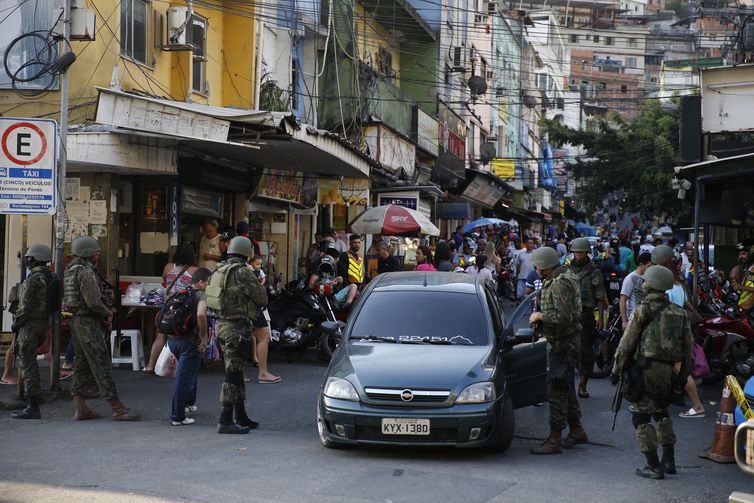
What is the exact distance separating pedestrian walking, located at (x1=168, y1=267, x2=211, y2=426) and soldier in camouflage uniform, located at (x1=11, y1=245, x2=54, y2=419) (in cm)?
153

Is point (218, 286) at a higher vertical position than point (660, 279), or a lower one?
lower

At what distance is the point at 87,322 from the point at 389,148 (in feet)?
50.8

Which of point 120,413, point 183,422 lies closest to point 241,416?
point 183,422

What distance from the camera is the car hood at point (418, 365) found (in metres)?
8.55

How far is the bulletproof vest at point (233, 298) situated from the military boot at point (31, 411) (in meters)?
2.41

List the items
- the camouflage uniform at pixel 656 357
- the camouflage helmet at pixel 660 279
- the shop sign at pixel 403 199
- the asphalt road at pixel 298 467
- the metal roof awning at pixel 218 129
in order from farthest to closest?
the shop sign at pixel 403 199
the metal roof awning at pixel 218 129
the camouflage helmet at pixel 660 279
the camouflage uniform at pixel 656 357
the asphalt road at pixel 298 467

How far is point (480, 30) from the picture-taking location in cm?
4297

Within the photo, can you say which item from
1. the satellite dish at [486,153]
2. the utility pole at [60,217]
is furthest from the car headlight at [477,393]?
the satellite dish at [486,153]

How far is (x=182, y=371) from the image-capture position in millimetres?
10023

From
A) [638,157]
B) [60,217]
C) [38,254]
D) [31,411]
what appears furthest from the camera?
[638,157]

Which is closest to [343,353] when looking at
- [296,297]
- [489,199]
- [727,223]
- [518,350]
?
[518,350]

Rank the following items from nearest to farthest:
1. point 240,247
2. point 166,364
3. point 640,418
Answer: point 640,418 → point 240,247 → point 166,364

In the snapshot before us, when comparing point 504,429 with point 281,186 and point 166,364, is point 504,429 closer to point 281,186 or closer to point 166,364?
point 166,364

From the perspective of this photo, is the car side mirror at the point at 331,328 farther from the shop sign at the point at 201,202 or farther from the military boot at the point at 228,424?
the shop sign at the point at 201,202
